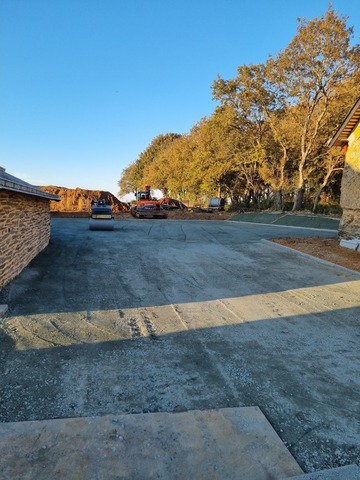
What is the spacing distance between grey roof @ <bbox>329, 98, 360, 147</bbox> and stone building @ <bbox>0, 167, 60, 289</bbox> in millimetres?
12595

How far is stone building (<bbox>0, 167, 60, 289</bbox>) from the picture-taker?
7625 millimetres

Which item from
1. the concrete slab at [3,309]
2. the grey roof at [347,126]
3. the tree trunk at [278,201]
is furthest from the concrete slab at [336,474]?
the tree trunk at [278,201]

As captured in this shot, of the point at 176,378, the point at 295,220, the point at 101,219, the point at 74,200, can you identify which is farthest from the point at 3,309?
the point at 74,200

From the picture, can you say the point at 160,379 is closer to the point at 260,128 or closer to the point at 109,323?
the point at 109,323

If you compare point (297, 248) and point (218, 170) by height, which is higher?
point (218, 170)

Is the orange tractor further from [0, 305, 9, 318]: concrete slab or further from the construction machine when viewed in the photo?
[0, 305, 9, 318]: concrete slab

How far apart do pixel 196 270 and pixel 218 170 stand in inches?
1147

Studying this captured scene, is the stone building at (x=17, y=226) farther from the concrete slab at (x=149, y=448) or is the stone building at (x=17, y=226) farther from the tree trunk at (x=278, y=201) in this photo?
the tree trunk at (x=278, y=201)

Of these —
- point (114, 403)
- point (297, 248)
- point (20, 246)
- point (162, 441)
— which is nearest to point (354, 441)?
point (162, 441)

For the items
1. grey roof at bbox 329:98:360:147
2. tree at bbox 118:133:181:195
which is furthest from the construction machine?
tree at bbox 118:133:181:195

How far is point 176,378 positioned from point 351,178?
43.6 feet

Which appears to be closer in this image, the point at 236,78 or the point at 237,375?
the point at 237,375

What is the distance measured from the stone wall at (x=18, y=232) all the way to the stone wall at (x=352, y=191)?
41.9 feet

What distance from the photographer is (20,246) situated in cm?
916
